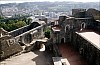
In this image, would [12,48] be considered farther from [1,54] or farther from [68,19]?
[68,19]

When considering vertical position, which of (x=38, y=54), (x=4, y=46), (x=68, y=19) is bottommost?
(x=38, y=54)

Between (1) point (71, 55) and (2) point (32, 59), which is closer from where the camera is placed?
(1) point (71, 55)

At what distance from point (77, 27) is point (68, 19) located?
1.75 m

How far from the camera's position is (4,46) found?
23.8 metres

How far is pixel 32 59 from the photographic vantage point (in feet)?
79.3

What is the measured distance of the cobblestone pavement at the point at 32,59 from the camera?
22.8m

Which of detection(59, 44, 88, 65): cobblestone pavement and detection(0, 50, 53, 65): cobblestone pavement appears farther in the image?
detection(0, 50, 53, 65): cobblestone pavement

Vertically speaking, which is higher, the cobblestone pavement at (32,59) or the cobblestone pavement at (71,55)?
the cobblestone pavement at (71,55)

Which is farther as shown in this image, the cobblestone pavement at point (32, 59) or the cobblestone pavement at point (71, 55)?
the cobblestone pavement at point (32, 59)

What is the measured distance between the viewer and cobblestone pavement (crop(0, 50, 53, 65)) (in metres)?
22.8

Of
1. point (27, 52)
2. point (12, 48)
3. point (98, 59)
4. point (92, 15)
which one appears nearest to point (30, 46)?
point (27, 52)

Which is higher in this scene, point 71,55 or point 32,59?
point 71,55

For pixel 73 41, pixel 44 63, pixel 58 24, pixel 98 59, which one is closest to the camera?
pixel 98 59

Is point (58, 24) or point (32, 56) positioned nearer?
point (32, 56)
